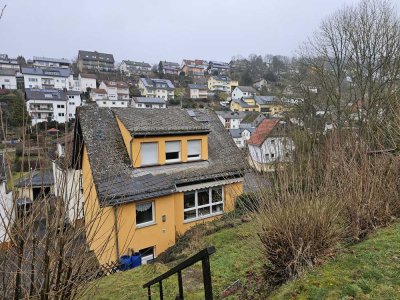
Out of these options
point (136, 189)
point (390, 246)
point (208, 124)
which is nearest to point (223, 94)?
point (208, 124)

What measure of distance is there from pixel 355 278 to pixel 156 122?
12.3 meters

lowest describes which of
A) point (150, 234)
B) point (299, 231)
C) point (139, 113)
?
point (150, 234)

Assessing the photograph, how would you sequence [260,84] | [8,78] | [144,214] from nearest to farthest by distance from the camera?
[144,214] < [8,78] < [260,84]

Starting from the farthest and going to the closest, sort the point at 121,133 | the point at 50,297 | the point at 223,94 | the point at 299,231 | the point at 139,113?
the point at 223,94
the point at 139,113
the point at 121,133
the point at 299,231
the point at 50,297

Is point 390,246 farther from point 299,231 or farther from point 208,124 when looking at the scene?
point 208,124

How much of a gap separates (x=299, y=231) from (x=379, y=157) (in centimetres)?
354

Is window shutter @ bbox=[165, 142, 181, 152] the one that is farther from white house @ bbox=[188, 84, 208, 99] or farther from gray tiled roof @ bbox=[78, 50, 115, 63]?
gray tiled roof @ bbox=[78, 50, 115, 63]

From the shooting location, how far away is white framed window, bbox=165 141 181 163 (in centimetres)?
1491

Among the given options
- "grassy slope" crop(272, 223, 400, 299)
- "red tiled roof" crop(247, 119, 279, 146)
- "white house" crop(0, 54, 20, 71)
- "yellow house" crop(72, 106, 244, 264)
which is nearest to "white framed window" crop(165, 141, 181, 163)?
"yellow house" crop(72, 106, 244, 264)

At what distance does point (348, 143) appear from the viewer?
21.3 feet

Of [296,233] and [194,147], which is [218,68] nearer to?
[194,147]

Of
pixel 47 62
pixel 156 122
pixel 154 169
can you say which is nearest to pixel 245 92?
pixel 47 62

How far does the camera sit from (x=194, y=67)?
125m

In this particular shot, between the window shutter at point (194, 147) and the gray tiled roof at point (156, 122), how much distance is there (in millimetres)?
702
